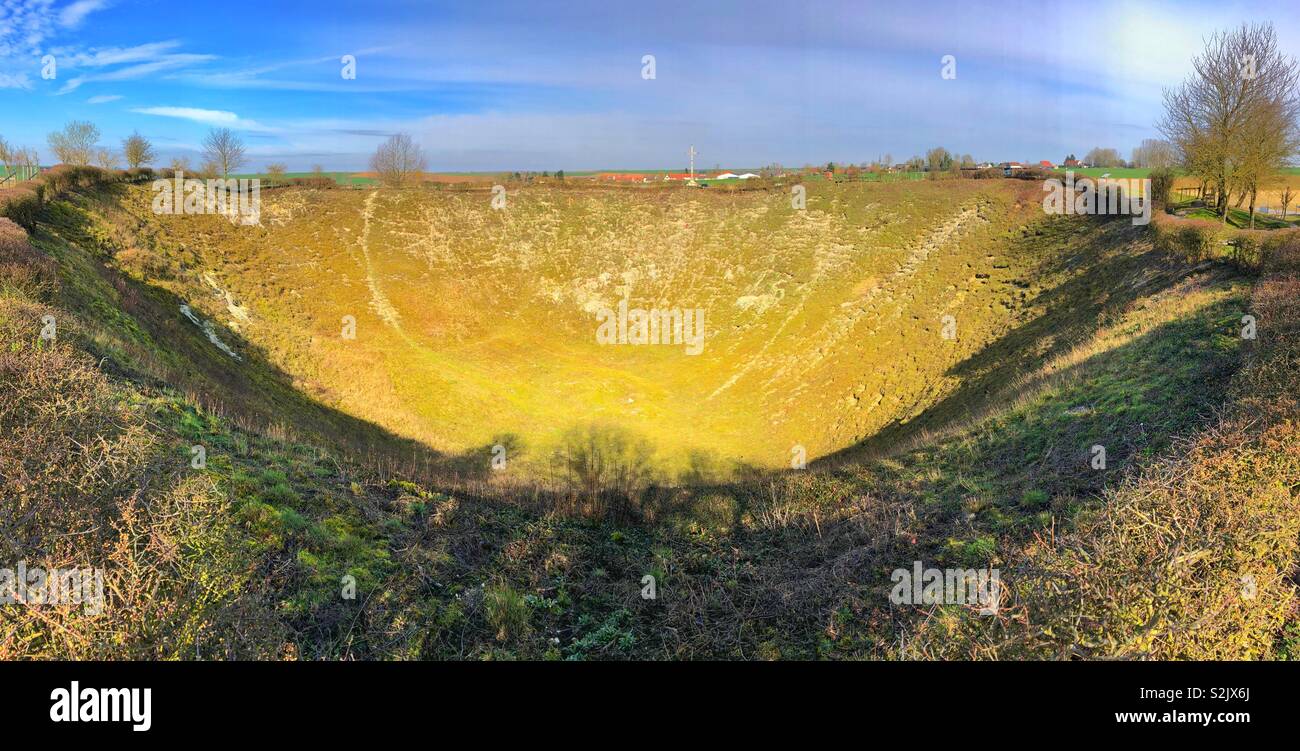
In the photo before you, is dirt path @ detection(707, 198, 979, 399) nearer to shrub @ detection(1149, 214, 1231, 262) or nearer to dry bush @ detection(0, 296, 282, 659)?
shrub @ detection(1149, 214, 1231, 262)

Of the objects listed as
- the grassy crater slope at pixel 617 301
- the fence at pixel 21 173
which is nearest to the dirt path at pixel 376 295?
the grassy crater slope at pixel 617 301

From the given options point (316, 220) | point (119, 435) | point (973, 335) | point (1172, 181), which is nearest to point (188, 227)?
point (316, 220)

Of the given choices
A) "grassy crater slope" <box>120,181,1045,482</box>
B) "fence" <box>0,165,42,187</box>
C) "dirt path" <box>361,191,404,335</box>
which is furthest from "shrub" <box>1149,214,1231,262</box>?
"fence" <box>0,165,42,187</box>

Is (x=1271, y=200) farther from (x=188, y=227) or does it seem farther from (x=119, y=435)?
(x=188, y=227)

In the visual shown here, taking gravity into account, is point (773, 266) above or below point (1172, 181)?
below

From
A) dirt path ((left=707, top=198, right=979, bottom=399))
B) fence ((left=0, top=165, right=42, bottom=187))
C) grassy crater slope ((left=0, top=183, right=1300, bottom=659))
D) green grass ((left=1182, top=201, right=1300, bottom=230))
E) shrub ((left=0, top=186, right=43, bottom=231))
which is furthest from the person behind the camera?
fence ((left=0, top=165, right=42, bottom=187))

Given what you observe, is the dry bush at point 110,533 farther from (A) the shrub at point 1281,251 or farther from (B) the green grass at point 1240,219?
(B) the green grass at point 1240,219
